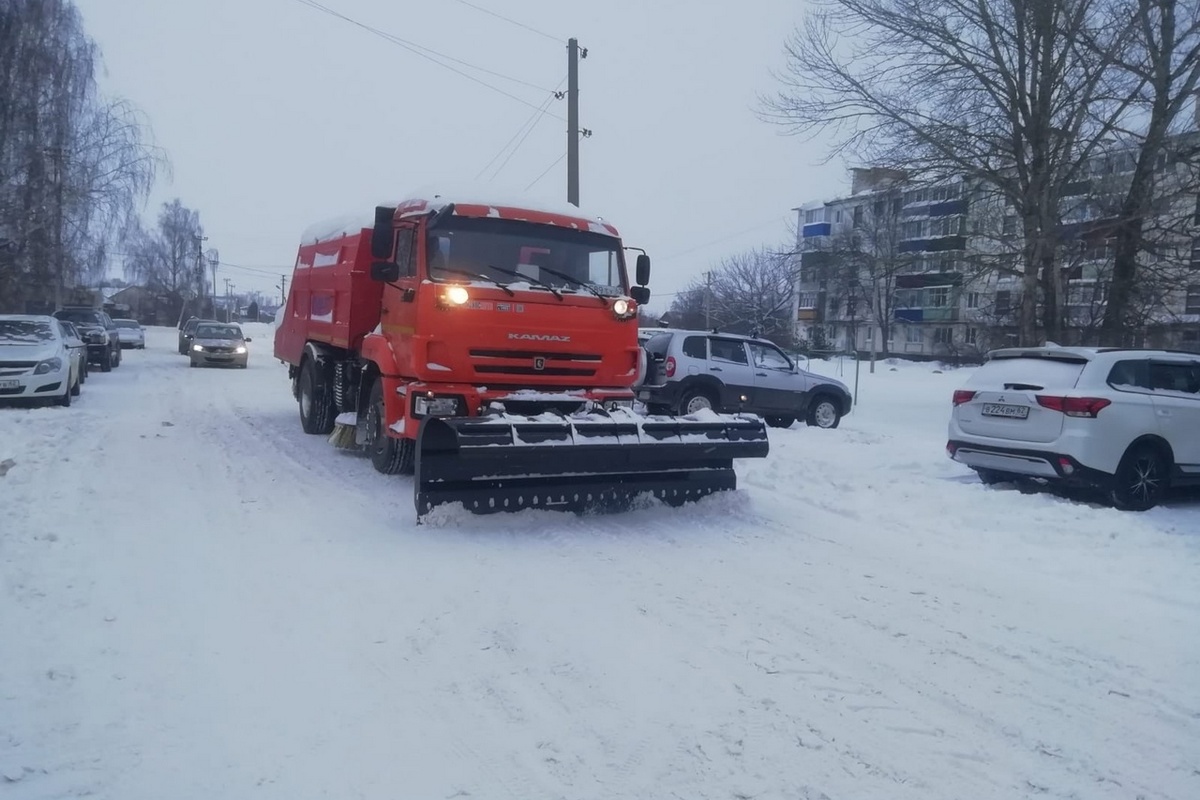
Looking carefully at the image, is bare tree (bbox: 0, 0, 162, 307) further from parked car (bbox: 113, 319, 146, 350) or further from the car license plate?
the car license plate

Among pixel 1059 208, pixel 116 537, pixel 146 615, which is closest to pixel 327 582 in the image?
pixel 146 615

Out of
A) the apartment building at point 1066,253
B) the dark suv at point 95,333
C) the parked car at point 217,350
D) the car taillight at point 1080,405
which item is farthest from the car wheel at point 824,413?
the parked car at point 217,350

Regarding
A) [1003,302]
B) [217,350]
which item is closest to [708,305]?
[1003,302]

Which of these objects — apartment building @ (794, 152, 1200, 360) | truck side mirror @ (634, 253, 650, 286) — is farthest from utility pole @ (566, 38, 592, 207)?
truck side mirror @ (634, 253, 650, 286)

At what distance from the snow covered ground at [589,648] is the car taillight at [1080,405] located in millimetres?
967

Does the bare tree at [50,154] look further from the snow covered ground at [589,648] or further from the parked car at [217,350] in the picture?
the snow covered ground at [589,648]

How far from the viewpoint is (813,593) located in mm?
5816

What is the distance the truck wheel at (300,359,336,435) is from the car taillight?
8998mm

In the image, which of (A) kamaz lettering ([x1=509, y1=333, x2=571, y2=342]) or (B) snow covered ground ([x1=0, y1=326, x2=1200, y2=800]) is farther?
(A) kamaz lettering ([x1=509, y1=333, x2=571, y2=342])

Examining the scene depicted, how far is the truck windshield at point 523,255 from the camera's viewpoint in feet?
27.1

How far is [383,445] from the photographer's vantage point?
941 centimetres

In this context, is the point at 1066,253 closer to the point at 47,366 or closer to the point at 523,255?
the point at 523,255

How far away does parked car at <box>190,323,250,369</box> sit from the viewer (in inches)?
1156

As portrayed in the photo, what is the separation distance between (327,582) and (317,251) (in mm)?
8135
